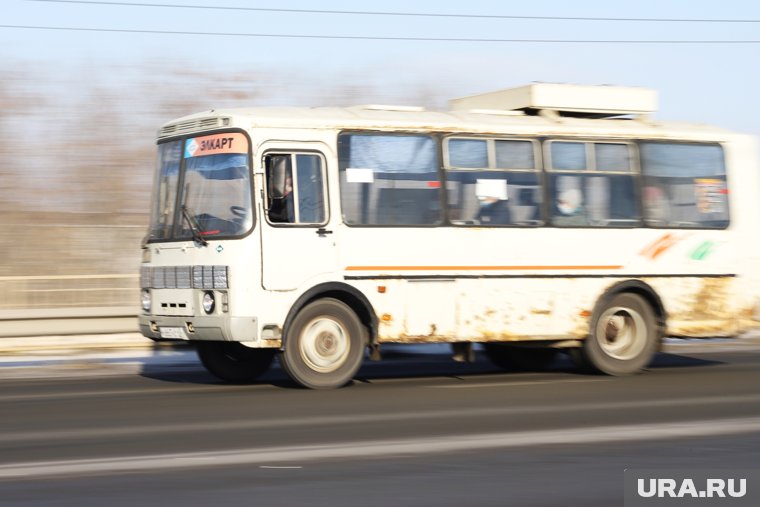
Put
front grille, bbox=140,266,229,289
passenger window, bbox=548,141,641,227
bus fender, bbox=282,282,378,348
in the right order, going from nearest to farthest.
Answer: front grille, bbox=140,266,229,289 → bus fender, bbox=282,282,378,348 → passenger window, bbox=548,141,641,227

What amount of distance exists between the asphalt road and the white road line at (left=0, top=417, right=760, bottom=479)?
20 mm

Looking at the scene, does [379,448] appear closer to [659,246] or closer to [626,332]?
[626,332]

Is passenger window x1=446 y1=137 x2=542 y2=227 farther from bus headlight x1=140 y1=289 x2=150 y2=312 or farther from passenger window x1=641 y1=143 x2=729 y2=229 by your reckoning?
bus headlight x1=140 y1=289 x2=150 y2=312

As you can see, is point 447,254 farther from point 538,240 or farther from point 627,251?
point 627,251

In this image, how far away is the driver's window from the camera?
Answer: 502 inches

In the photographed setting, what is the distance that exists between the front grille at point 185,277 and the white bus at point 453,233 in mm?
21

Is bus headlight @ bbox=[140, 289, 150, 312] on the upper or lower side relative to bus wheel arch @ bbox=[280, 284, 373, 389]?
upper

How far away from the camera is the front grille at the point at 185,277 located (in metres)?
12.6

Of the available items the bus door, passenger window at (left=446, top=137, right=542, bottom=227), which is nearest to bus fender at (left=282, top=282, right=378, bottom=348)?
the bus door

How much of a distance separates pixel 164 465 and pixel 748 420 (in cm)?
495

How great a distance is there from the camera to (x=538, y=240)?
14297 millimetres

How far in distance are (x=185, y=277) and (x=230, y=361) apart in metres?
1.46

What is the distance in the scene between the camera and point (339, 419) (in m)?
10.4

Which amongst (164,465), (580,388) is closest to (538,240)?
(580,388)
